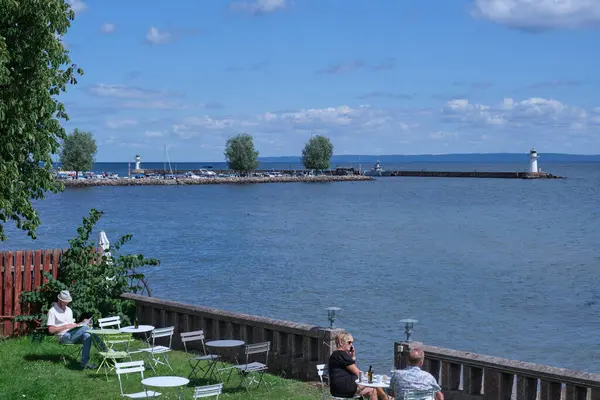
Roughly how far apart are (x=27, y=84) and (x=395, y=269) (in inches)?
1455

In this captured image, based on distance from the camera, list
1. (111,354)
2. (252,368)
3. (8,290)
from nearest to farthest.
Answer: (252,368) < (111,354) < (8,290)

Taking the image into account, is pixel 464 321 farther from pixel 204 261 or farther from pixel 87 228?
pixel 204 261

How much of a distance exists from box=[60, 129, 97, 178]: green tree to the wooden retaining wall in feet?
531

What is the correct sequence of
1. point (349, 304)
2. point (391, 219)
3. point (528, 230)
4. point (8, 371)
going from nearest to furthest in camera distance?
1. point (8, 371)
2. point (349, 304)
3. point (528, 230)
4. point (391, 219)

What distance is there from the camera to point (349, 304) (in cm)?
3625

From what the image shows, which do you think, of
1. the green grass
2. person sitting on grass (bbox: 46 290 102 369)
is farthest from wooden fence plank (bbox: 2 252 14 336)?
person sitting on grass (bbox: 46 290 102 369)

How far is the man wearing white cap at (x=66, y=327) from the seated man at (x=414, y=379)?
6393 millimetres

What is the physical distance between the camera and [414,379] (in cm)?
1014

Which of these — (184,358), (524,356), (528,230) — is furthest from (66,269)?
(528,230)

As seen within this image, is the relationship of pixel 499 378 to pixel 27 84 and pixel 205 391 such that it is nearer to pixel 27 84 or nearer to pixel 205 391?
pixel 205 391

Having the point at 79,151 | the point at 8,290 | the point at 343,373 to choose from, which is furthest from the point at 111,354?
the point at 79,151

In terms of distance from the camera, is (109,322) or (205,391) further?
(109,322)

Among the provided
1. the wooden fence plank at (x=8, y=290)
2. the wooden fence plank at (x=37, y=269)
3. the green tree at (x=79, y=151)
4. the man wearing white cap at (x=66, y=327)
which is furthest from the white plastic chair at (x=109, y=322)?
the green tree at (x=79, y=151)

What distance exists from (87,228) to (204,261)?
34.9m
